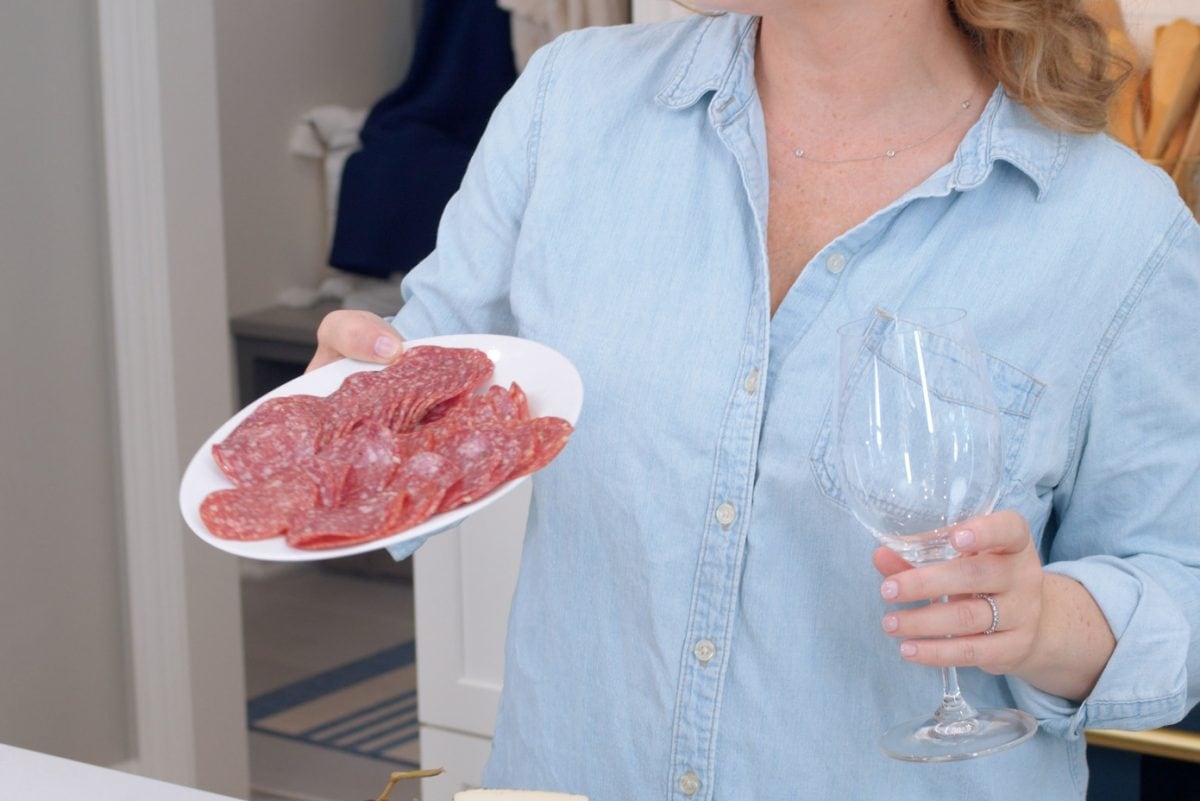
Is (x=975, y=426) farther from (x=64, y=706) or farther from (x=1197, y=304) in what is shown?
(x=64, y=706)

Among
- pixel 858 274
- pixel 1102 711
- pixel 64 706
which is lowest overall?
pixel 64 706

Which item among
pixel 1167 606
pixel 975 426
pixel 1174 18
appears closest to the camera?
pixel 975 426

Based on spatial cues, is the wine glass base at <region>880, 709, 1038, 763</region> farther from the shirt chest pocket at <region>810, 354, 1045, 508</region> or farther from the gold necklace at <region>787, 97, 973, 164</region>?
the gold necklace at <region>787, 97, 973, 164</region>

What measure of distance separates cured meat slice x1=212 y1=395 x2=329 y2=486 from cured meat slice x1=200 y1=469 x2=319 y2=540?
0.6 inches

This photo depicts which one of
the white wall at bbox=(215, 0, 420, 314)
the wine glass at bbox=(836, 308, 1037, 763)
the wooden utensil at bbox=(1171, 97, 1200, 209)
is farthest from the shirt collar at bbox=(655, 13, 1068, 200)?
the white wall at bbox=(215, 0, 420, 314)

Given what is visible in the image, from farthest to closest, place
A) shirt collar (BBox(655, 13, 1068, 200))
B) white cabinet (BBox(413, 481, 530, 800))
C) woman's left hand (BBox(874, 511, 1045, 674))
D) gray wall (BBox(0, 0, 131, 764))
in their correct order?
gray wall (BBox(0, 0, 131, 764)) < white cabinet (BBox(413, 481, 530, 800)) < shirt collar (BBox(655, 13, 1068, 200)) < woman's left hand (BBox(874, 511, 1045, 674))

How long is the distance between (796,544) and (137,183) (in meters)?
1.90

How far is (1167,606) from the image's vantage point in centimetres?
101

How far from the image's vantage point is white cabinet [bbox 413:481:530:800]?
2.06 meters

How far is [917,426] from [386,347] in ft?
1.24

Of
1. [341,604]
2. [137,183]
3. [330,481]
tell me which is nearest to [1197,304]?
[330,481]

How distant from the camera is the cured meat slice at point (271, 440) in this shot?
3.16 feet

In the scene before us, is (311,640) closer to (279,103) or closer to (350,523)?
(279,103)

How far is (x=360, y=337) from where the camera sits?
107 centimetres
